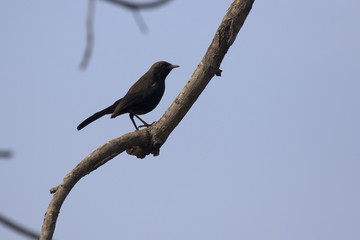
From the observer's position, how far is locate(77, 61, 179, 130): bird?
6387 mm

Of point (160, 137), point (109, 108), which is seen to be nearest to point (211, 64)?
point (160, 137)

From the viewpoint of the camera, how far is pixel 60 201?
4.64 metres

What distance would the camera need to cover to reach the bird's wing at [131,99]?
→ 6.33 meters

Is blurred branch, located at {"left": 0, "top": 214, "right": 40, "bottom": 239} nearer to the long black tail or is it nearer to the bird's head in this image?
the long black tail

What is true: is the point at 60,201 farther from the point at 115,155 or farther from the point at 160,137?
the point at 160,137

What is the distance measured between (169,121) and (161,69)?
1.68 metres

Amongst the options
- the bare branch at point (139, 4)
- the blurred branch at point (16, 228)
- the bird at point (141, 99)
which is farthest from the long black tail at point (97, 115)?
the blurred branch at point (16, 228)

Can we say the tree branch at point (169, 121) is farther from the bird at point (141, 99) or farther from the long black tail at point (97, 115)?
Answer: the long black tail at point (97, 115)

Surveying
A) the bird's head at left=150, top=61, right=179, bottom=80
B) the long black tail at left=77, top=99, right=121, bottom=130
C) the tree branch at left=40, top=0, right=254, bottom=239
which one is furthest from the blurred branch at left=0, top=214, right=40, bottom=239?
the bird's head at left=150, top=61, right=179, bottom=80

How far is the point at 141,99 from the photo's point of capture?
640 centimetres

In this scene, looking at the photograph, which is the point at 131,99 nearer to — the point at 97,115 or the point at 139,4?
the point at 97,115

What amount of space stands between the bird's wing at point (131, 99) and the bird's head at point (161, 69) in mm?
395

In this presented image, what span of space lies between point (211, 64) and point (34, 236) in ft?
12.6

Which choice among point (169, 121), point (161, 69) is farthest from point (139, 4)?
point (161, 69)
